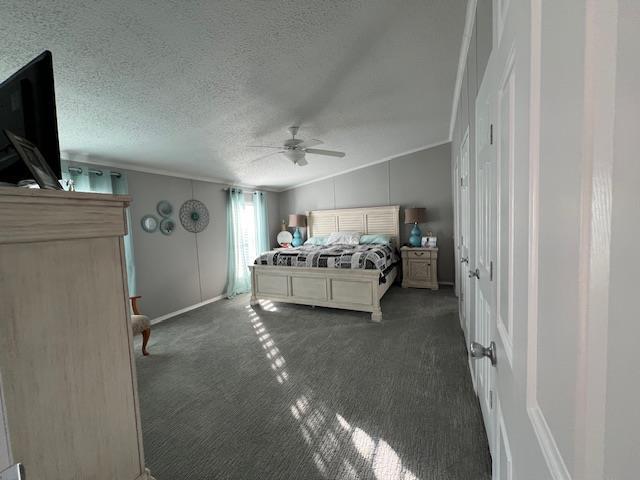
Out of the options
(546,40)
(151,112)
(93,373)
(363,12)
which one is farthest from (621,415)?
(151,112)

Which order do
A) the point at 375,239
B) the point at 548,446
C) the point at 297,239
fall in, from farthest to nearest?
the point at 297,239 < the point at 375,239 < the point at 548,446

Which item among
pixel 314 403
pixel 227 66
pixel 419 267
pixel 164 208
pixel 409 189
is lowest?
pixel 314 403

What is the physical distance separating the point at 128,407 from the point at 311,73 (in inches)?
89.9

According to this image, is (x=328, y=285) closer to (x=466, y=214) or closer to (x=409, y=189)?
(x=466, y=214)

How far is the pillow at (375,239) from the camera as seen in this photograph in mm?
4871

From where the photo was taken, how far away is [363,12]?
5.26 feet

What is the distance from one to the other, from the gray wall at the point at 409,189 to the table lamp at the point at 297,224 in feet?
1.77

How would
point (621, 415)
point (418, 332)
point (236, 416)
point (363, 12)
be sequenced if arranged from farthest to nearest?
point (418, 332), point (236, 416), point (363, 12), point (621, 415)

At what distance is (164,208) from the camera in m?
3.86

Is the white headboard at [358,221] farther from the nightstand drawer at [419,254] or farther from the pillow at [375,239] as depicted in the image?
the nightstand drawer at [419,254]

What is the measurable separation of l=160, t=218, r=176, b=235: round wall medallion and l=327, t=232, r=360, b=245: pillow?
2736 millimetres

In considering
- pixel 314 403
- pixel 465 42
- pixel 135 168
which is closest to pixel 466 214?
pixel 465 42

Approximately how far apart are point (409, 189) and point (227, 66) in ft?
13.4

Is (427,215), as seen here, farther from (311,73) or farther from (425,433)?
(425,433)
